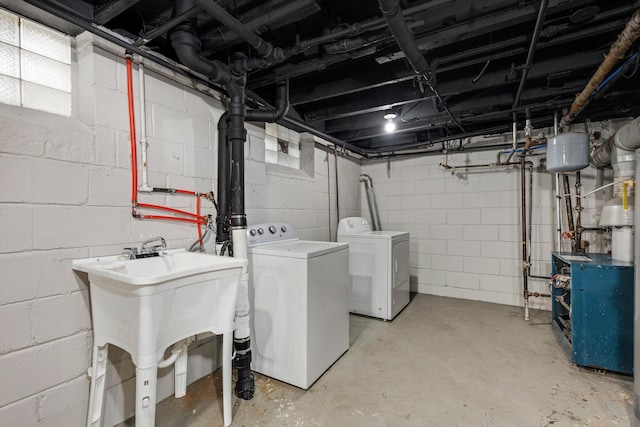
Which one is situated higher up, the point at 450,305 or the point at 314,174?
the point at 314,174

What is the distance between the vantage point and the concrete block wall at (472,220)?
317cm

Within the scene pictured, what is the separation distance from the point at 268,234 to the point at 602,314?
8.17 ft

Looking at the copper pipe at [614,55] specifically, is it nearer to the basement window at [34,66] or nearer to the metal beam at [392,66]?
the metal beam at [392,66]

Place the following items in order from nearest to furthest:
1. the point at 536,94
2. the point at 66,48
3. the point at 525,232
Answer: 1. the point at 66,48
2. the point at 536,94
3. the point at 525,232

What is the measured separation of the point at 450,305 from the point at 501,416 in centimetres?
190

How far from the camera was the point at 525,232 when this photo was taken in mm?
3076

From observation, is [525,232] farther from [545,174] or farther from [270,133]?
[270,133]

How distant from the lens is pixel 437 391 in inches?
71.0

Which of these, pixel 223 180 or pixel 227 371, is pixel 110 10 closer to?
pixel 223 180

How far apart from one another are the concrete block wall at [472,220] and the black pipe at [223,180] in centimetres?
265

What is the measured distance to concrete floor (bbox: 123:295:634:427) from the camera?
1.56 m

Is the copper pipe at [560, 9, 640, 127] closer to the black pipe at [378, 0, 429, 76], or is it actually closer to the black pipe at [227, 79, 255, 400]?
the black pipe at [378, 0, 429, 76]

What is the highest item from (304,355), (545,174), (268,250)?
(545,174)

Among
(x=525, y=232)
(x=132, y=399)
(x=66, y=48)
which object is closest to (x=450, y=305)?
(x=525, y=232)
